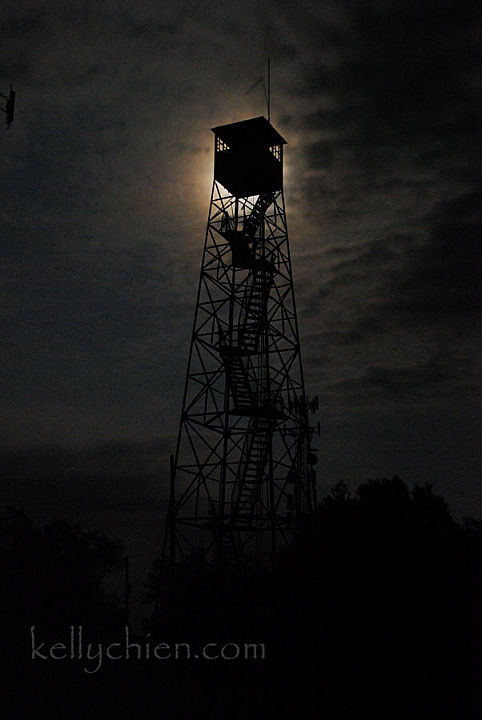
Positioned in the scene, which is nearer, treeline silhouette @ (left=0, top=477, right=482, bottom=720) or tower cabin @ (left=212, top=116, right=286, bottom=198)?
treeline silhouette @ (left=0, top=477, right=482, bottom=720)

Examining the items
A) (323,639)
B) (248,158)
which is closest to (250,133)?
(248,158)

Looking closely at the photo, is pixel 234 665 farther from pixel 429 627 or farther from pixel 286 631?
pixel 429 627

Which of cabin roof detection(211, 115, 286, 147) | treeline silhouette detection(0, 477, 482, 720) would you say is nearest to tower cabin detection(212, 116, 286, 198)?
cabin roof detection(211, 115, 286, 147)

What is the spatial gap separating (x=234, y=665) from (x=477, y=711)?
7.19 m

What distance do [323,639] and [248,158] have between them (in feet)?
68.3

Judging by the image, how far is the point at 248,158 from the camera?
114ft

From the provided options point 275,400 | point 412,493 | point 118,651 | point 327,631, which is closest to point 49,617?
point 412,493

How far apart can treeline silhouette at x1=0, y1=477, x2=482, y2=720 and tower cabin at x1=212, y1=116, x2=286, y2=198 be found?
15.2m

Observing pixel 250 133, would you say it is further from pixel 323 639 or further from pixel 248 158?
pixel 323 639

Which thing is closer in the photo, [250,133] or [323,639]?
[323,639]

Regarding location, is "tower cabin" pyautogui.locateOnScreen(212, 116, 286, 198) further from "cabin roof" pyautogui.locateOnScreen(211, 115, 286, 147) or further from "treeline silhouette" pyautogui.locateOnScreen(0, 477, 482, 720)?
"treeline silhouette" pyautogui.locateOnScreen(0, 477, 482, 720)

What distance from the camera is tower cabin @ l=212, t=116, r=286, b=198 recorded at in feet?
114

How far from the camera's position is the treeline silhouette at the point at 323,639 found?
22469 mm

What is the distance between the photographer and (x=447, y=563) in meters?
25.8
